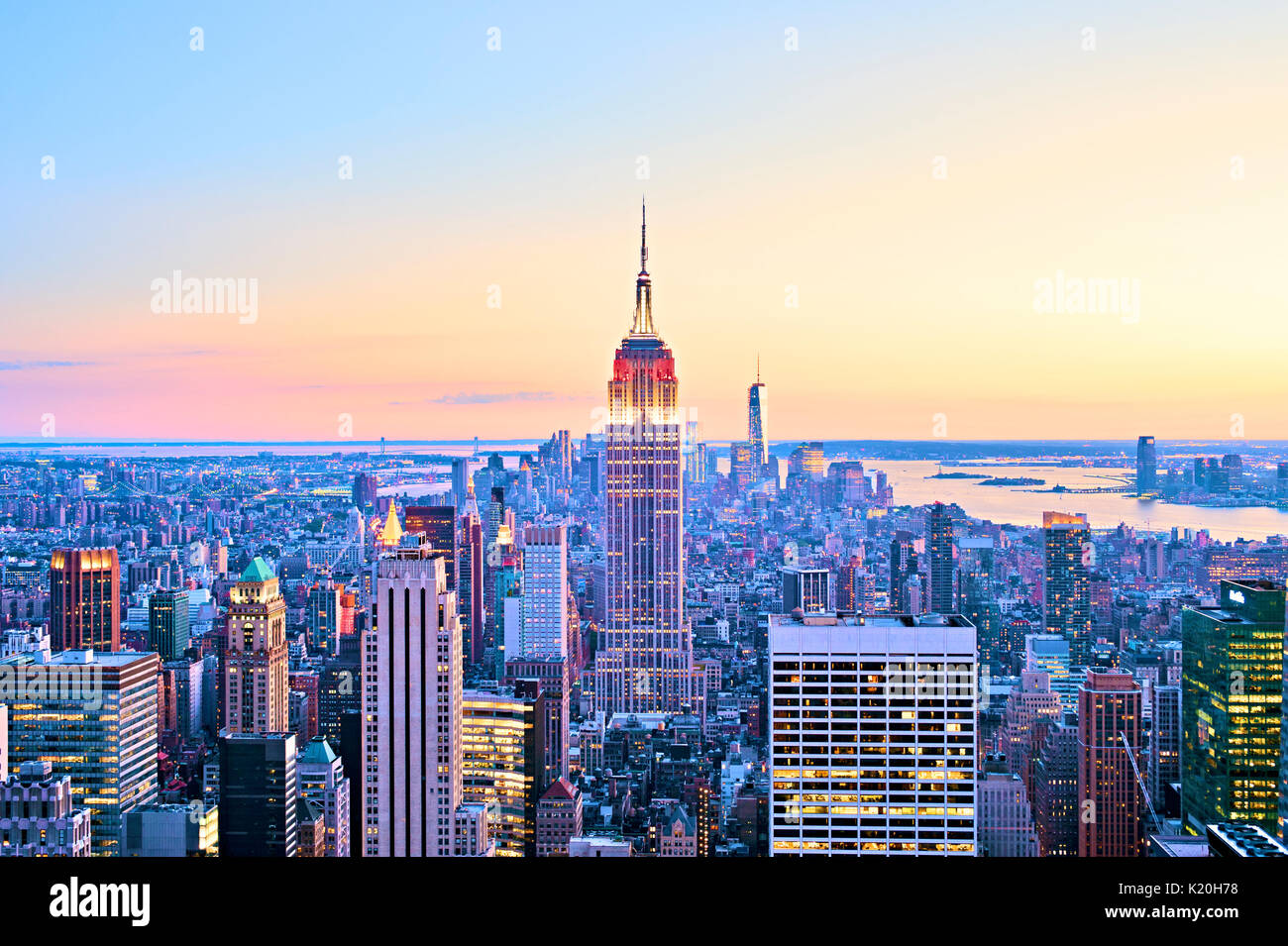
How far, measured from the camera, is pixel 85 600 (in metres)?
11.4

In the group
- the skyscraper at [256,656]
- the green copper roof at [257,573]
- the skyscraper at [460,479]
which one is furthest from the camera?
the skyscraper at [460,479]

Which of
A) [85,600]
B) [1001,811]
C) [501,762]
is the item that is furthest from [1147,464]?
[85,600]

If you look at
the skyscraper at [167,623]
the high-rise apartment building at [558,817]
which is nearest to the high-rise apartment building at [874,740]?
the high-rise apartment building at [558,817]

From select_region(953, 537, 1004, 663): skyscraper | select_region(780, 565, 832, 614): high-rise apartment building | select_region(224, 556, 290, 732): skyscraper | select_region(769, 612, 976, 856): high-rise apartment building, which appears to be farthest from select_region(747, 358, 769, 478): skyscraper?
select_region(224, 556, 290, 732): skyscraper

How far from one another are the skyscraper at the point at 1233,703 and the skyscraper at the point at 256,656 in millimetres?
9435

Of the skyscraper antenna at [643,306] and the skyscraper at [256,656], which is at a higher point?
the skyscraper antenna at [643,306]

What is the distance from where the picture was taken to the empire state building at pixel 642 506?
2275cm

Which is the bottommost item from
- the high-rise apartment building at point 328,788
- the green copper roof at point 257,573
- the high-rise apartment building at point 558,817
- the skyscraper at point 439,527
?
the high-rise apartment building at point 558,817

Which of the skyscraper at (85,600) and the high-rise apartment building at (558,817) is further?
the high-rise apartment building at (558,817)

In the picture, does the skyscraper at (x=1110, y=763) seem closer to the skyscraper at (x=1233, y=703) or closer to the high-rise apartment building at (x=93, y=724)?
the skyscraper at (x=1233, y=703)

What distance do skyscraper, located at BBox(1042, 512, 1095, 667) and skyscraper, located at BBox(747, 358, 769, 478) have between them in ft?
13.1

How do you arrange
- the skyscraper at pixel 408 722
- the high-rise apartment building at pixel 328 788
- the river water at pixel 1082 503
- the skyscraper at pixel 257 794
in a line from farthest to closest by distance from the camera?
the skyscraper at pixel 408 722
the high-rise apartment building at pixel 328 788
the skyscraper at pixel 257 794
the river water at pixel 1082 503

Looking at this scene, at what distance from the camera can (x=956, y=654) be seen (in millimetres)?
9617
